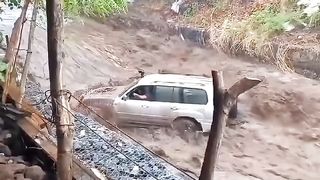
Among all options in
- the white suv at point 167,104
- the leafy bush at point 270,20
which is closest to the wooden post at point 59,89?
the white suv at point 167,104

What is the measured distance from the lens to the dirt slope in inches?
172

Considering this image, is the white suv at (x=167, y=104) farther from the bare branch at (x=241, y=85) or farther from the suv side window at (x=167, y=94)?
the bare branch at (x=241, y=85)

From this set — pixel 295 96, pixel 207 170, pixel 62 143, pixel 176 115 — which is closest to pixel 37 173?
pixel 62 143

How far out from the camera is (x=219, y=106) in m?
1.48

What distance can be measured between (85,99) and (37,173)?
113 inches

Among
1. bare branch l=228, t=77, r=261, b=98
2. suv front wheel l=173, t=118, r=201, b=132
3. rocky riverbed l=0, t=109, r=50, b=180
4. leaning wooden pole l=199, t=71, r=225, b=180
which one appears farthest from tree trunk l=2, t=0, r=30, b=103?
suv front wheel l=173, t=118, r=201, b=132

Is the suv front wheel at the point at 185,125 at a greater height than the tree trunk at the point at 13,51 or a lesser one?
lesser

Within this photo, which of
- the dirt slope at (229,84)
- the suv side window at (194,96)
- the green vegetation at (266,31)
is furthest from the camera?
the green vegetation at (266,31)

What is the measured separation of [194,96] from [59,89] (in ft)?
9.27

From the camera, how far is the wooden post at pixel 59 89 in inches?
73.9

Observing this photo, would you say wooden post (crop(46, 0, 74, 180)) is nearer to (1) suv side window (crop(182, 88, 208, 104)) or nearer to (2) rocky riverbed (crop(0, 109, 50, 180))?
(2) rocky riverbed (crop(0, 109, 50, 180))

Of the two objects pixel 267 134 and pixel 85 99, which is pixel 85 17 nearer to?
pixel 85 99

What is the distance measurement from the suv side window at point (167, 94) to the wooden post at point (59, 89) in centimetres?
274

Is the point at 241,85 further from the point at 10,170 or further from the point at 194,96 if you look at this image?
the point at 194,96
